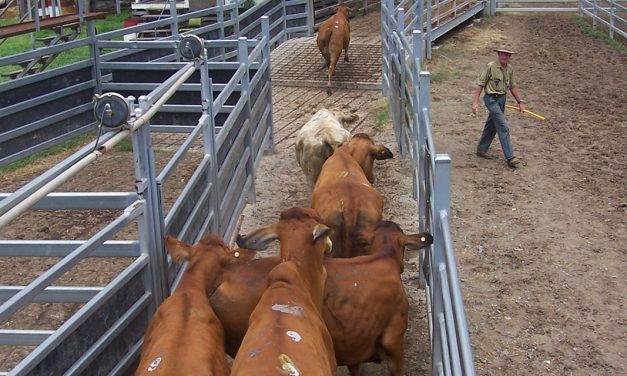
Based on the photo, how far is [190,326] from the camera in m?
4.34

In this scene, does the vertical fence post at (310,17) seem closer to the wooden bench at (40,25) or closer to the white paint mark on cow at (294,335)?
the wooden bench at (40,25)

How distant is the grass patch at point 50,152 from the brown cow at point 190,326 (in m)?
6.50

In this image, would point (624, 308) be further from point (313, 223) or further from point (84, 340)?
point (84, 340)

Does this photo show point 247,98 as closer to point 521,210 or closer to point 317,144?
point 317,144

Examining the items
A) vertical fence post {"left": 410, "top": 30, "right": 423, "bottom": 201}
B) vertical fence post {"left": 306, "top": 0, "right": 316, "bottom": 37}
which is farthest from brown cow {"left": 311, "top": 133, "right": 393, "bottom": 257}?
vertical fence post {"left": 306, "top": 0, "right": 316, "bottom": 37}

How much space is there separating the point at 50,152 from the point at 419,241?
760 cm

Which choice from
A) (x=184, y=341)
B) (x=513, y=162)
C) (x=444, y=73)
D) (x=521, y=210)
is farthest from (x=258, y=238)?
(x=444, y=73)

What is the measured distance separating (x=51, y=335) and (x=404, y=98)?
704 centimetres

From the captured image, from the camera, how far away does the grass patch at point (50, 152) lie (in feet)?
35.8

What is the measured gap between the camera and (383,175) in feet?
34.0

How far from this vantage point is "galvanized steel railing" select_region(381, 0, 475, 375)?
12.6 ft

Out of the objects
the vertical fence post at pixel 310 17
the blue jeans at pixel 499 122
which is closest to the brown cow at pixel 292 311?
the blue jeans at pixel 499 122

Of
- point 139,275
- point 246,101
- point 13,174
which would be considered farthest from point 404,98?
point 139,275

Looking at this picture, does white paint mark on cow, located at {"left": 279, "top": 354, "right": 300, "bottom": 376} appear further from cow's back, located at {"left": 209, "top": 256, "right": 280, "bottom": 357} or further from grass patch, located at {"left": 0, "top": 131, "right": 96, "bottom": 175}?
grass patch, located at {"left": 0, "top": 131, "right": 96, "bottom": 175}
